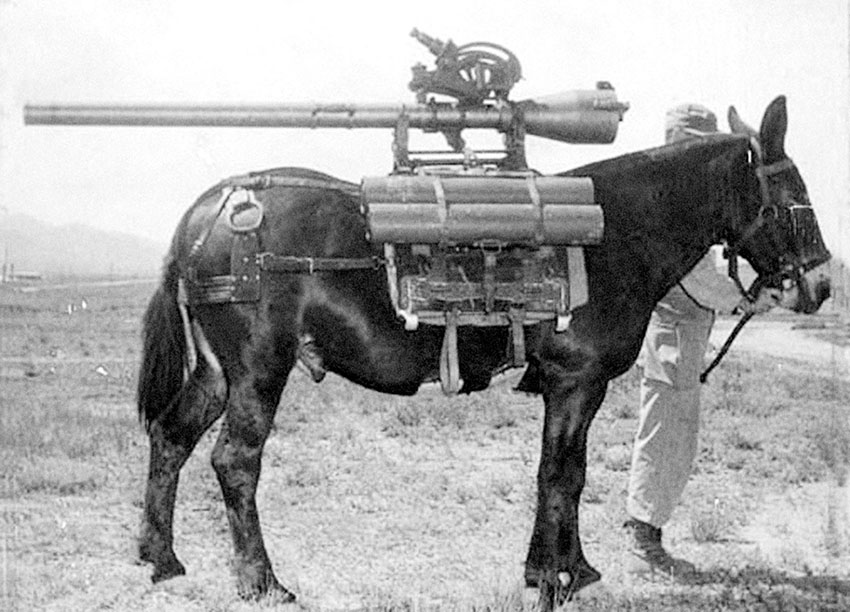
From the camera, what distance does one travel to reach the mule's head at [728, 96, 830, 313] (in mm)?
5098

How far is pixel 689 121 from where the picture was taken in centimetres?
598

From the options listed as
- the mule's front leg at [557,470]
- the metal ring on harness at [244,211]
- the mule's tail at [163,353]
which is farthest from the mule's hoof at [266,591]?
the metal ring on harness at [244,211]

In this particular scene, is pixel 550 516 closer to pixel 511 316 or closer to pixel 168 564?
pixel 511 316

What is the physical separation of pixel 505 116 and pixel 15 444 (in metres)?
6.43

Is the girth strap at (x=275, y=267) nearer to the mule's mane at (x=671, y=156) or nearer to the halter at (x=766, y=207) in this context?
the mule's mane at (x=671, y=156)

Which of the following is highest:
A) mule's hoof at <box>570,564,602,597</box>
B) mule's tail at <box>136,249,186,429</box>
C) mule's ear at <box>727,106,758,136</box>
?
mule's ear at <box>727,106,758,136</box>

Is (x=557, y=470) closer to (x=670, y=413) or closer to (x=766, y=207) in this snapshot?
(x=670, y=413)

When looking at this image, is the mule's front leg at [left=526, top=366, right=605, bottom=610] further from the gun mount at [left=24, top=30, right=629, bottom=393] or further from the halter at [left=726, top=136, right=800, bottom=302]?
the halter at [left=726, top=136, right=800, bottom=302]

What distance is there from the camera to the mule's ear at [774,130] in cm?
509

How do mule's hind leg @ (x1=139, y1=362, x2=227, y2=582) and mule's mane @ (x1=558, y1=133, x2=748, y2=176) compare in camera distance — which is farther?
mule's hind leg @ (x1=139, y1=362, x2=227, y2=582)

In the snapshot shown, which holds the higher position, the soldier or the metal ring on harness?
the metal ring on harness

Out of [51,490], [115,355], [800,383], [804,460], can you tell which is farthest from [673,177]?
[115,355]

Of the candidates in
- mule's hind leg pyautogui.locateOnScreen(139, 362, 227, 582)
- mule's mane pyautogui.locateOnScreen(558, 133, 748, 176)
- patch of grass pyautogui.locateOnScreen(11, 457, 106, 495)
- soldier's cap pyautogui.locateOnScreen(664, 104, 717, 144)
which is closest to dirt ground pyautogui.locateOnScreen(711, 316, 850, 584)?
mule's mane pyautogui.locateOnScreen(558, 133, 748, 176)

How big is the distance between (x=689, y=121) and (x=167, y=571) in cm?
425
